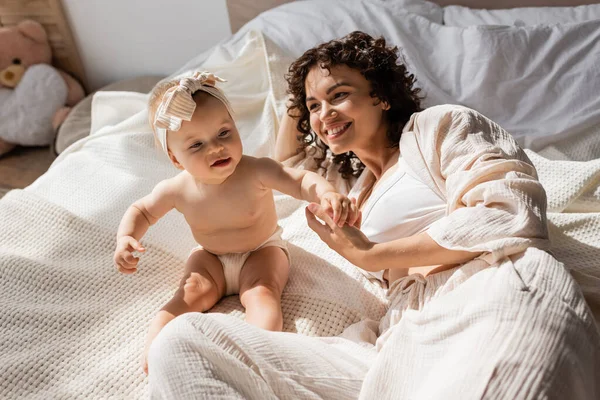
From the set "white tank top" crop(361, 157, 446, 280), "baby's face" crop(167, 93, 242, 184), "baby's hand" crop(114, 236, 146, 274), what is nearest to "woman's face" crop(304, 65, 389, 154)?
"white tank top" crop(361, 157, 446, 280)

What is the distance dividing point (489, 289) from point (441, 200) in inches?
13.2

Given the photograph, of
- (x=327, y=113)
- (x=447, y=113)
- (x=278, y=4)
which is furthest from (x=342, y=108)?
(x=278, y=4)

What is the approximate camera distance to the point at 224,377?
A: 90 cm

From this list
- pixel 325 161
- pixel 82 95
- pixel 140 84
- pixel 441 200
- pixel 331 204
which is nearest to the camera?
pixel 331 204

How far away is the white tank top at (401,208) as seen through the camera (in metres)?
1.21

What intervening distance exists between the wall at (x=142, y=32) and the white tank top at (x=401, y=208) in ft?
4.66

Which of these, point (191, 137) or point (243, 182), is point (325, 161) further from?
point (191, 137)

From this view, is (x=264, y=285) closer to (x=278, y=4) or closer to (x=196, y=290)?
(x=196, y=290)

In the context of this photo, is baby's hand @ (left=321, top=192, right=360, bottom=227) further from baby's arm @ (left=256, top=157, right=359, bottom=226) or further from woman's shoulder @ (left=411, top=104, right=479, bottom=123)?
woman's shoulder @ (left=411, top=104, right=479, bottom=123)

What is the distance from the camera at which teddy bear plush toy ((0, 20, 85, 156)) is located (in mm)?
2518

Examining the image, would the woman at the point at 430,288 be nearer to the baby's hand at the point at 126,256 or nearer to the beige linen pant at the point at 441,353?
the beige linen pant at the point at 441,353

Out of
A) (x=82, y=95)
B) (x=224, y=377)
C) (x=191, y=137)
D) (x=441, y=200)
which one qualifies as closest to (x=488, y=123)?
(x=441, y=200)

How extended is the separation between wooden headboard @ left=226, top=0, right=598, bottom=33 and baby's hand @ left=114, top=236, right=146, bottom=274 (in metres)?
1.38

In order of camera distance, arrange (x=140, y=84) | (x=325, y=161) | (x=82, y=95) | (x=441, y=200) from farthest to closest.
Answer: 1. (x=82, y=95)
2. (x=140, y=84)
3. (x=325, y=161)
4. (x=441, y=200)
